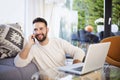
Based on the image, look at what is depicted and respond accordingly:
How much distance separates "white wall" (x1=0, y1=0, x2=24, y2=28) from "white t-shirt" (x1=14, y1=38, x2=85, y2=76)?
5.50ft

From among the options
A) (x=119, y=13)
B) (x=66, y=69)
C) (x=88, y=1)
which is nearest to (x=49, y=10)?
(x=88, y=1)

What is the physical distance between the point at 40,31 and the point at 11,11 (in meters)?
1.82

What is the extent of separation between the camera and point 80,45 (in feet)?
16.3

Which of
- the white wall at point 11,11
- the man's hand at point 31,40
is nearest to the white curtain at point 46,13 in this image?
the white wall at point 11,11

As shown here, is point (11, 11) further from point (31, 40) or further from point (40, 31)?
point (31, 40)

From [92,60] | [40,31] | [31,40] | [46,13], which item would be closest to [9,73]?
[31,40]

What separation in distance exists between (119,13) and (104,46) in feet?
9.16

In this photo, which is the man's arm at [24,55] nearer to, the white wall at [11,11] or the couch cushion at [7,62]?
the couch cushion at [7,62]

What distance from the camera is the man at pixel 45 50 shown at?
2.31 metres

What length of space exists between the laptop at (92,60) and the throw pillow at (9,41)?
121 centimetres

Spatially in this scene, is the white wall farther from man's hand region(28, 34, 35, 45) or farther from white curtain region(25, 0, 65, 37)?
man's hand region(28, 34, 35, 45)

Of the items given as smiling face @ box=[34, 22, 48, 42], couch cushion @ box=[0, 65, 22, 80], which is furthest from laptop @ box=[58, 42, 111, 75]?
couch cushion @ box=[0, 65, 22, 80]

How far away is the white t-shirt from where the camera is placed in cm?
233

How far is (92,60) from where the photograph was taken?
1856mm
